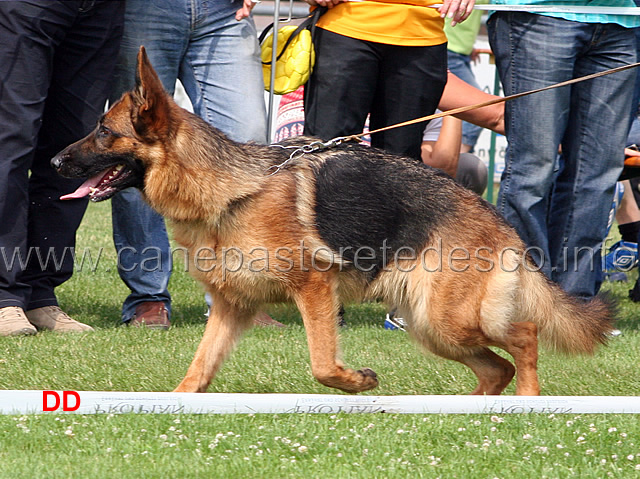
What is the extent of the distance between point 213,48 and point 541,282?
2.34 m

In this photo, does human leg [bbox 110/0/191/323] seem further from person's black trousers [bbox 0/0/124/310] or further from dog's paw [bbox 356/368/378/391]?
dog's paw [bbox 356/368/378/391]

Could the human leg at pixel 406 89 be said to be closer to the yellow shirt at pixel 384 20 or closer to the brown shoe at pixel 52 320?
the yellow shirt at pixel 384 20

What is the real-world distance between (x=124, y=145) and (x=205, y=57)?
5.35 ft

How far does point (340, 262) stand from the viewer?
3.90 m

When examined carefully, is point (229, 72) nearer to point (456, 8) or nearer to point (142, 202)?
point (142, 202)

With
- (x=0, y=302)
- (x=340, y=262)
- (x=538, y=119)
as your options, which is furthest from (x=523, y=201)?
(x=0, y=302)

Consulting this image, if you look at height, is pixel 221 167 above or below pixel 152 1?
below

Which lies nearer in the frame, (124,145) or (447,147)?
(124,145)

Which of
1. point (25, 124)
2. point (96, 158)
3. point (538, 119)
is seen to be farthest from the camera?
point (538, 119)

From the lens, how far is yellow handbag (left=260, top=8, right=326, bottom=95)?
4902 millimetres

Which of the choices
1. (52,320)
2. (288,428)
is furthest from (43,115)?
(288,428)

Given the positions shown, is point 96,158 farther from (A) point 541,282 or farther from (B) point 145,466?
(A) point 541,282

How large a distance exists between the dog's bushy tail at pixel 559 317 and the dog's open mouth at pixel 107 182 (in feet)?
6.25

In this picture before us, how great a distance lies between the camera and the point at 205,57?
205 inches
